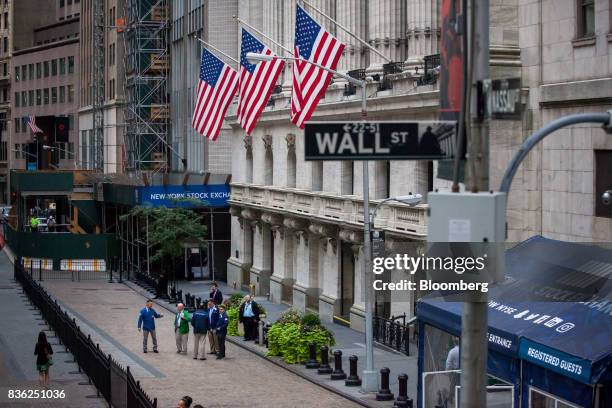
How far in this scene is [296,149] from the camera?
4847cm

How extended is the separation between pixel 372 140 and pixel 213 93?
106 ft

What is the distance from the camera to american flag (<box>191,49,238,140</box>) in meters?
41.5

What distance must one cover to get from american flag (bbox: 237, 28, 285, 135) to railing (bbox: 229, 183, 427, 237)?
4.87m

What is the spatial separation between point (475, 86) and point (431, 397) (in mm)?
11517

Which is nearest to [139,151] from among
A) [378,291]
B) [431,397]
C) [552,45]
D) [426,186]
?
[426,186]

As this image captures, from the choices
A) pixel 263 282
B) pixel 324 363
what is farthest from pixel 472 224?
pixel 263 282

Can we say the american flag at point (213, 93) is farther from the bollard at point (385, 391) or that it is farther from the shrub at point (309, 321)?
the bollard at point (385, 391)

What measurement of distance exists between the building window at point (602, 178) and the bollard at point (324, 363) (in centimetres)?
887

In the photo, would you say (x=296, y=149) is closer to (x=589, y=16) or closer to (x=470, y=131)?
(x=589, y=16)

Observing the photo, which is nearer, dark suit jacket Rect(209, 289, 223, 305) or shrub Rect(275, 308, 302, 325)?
shrub Rect(275, 308, 302, 325)

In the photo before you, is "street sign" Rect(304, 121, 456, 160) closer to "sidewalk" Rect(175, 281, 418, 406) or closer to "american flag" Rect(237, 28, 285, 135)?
"sidewalk" Rect(175, 281, 418, 406)

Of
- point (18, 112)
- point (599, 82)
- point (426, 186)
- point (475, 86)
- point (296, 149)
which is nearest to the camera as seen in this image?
point (475, 86)

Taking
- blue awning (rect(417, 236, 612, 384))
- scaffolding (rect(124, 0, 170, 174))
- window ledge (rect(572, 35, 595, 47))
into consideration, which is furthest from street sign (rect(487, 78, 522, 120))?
scaffolding (rect(124, 0, 170, 174))

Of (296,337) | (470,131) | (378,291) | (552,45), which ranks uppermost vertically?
(552,45)
